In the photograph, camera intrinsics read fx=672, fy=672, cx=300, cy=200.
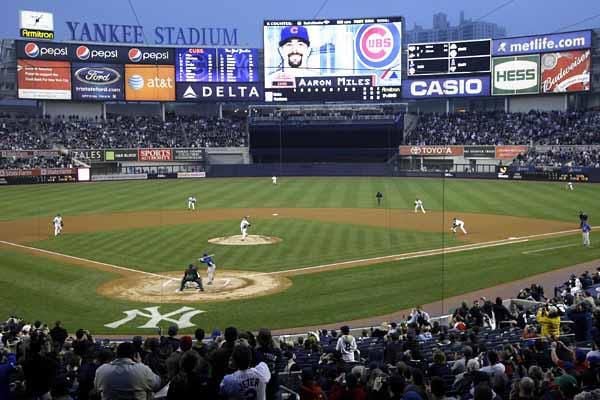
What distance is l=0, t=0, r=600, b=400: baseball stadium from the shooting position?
30.4 feet

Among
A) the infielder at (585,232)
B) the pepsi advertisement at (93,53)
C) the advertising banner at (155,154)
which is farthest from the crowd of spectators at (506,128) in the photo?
the infielder at (585,232)

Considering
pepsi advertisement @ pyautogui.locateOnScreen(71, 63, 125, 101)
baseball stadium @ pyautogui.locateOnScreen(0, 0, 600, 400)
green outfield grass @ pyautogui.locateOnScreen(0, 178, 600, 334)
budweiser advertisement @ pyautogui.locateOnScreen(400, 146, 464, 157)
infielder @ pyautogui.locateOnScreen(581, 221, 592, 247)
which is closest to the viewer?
baseball stadium @ pyautogui.locateOnScreen(0, 0, 600, 400)

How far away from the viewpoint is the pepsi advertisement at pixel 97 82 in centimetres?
8531

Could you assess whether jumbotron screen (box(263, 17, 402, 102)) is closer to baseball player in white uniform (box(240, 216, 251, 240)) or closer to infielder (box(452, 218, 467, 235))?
infielder (box(452, 218, 467, 235))

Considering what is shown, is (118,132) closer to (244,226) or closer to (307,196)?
(307,196)

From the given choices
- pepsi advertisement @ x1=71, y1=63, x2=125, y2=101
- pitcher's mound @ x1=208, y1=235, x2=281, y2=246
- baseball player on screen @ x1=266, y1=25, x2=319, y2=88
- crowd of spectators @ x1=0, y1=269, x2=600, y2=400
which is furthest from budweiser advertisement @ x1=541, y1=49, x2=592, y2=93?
crowd of spectators @ x1=0, y1=269, x2=600, y2=400

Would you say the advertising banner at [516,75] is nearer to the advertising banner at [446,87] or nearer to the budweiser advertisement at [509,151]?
the advertising banner at [446,87]

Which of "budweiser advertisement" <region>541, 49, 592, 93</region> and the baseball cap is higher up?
the baseball cap

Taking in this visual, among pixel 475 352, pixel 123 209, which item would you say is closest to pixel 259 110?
pixel 123 209

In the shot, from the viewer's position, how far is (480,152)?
79375mm

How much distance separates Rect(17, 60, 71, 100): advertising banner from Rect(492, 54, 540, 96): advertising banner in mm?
53907

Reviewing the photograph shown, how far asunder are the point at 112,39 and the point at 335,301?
266ft

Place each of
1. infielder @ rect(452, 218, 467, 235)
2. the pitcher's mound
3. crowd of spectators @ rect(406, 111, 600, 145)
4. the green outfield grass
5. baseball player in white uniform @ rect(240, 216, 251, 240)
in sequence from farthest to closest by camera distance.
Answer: crowd of spectators @ rect(406, 111, 600, 145) < infielder @ rect(452, 218, 467, 235) < the pitcher's mound < baseball player in white uniform @ rect(240, 216, 251, 240) < the green outfield grass

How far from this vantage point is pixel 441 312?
2077cm
